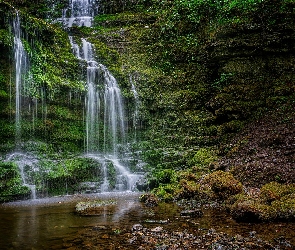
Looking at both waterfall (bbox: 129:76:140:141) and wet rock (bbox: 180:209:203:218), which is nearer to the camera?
wet rock (bbox: 180:209:203:218)

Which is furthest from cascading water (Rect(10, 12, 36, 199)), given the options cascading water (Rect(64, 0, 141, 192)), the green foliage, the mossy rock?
the mossy rock

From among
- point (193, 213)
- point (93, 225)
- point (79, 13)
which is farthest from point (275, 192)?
point (79, 13)

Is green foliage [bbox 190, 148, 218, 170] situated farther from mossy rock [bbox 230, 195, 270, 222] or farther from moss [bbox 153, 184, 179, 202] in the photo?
mossy rock [bbox 230, 195, 270, 222]

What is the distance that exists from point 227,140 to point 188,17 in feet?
27.4

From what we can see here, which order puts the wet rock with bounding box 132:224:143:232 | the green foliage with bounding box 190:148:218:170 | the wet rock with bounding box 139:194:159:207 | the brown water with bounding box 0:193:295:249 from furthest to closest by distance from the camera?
the green foliage with bounding box 190:148:218:170 < the wet rock with bounding box 139:194:159:207 < the wet rock with bounding box 132:224:143:232 < the brown water with bounding box 0:193:295:249

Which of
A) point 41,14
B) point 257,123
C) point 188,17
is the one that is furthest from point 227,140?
point 41,14

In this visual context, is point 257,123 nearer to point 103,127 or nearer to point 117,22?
point 103,127

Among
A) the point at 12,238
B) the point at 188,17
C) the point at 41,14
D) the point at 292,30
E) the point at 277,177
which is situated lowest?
the point at 12,238

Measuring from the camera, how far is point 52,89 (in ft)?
48.6

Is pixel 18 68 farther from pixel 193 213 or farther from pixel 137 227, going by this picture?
pixel 193 213

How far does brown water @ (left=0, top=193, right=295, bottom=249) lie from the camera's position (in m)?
5.80

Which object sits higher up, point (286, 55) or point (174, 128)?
point (286, 55)

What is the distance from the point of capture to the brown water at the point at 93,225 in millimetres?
5801

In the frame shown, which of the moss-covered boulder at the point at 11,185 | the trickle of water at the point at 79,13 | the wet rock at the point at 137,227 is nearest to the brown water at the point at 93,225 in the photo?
the wet rock at the point at 137,227
